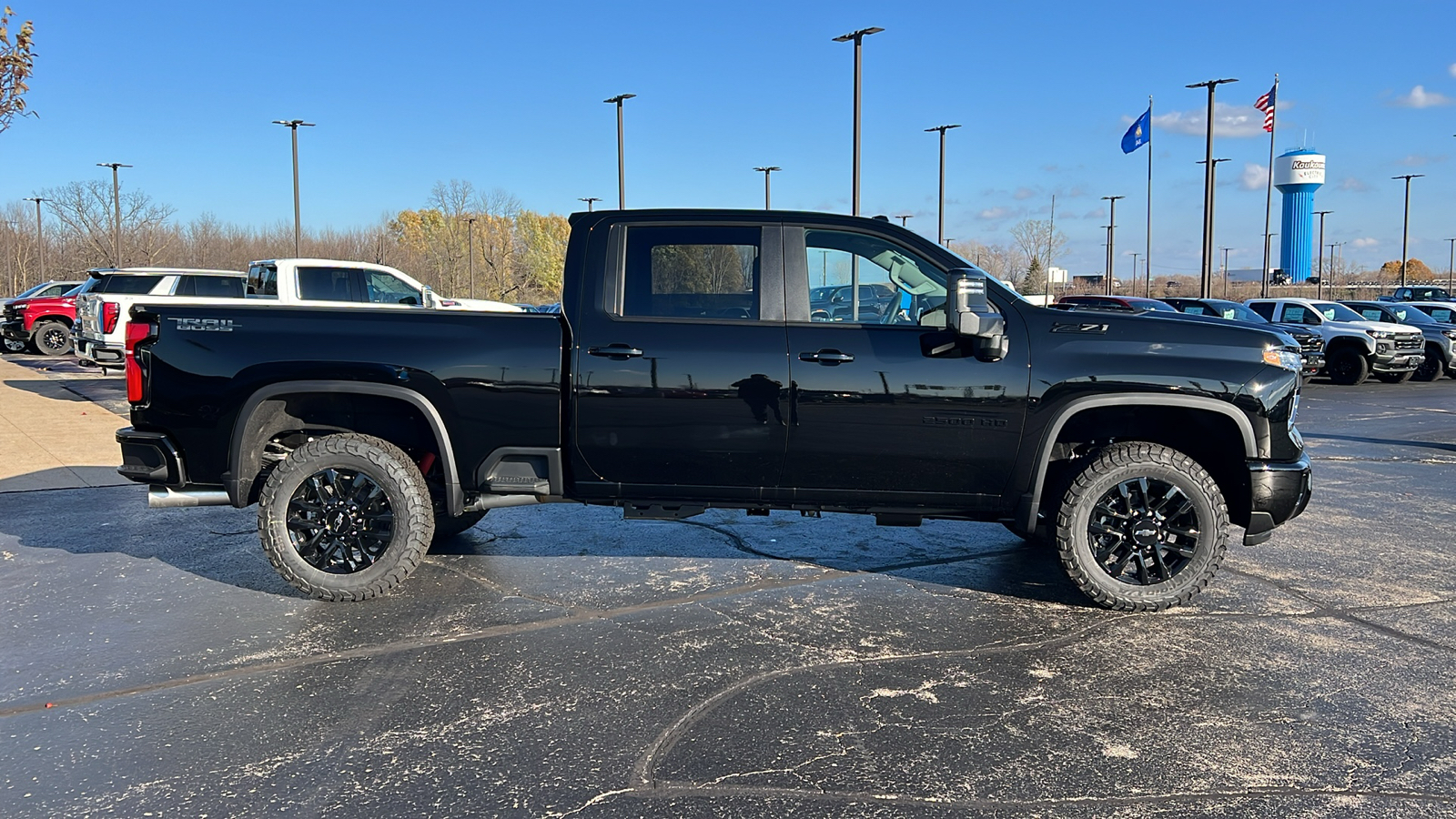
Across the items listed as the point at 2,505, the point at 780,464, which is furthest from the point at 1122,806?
the point at 2,505

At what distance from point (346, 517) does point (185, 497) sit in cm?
85

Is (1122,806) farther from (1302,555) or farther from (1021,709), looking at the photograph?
(1302,555)

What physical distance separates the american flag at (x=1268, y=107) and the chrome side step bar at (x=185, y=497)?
35261mm

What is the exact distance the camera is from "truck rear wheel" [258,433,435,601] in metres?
5.46

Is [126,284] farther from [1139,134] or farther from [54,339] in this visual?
[1139,134]

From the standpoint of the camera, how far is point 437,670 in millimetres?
4547

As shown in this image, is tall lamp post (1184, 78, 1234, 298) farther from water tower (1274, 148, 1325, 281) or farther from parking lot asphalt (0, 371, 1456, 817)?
water tower (1274, 148, 1325, 281)

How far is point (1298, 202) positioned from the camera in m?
95.7

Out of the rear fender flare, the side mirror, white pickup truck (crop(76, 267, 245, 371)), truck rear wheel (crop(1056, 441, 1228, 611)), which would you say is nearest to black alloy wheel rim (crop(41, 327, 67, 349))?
white pickup truck (crop(76, 267, 245, 371))

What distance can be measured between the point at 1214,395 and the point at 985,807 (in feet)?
9.15

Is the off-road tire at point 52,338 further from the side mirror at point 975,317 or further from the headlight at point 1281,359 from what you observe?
the headlight at point 1281,359

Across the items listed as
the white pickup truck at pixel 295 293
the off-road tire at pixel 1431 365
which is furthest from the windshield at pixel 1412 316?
the white pickup truck at pixel 295 293

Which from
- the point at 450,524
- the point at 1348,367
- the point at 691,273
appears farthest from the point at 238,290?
the point at 1348,367

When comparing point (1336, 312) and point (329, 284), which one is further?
point (1336, 312)
